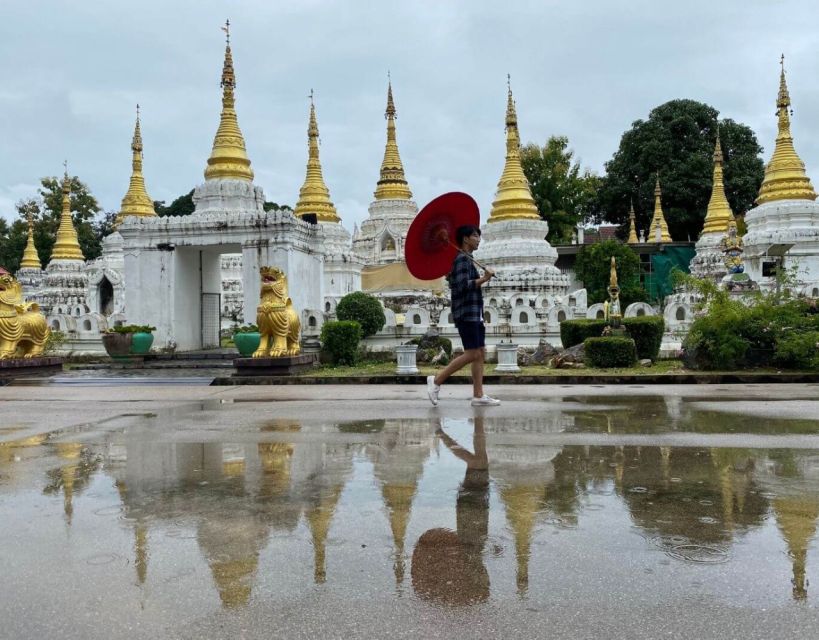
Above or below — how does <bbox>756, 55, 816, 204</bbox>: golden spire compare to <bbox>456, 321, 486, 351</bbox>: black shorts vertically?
above

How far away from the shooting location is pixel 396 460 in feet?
17.5

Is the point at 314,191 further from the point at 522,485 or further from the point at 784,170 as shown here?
the point at 522,485

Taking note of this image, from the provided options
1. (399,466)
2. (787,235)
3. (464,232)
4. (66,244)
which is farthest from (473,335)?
(66,244)

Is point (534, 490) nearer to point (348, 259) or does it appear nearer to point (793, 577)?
point (793, 577)

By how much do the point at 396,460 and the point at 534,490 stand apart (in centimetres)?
129

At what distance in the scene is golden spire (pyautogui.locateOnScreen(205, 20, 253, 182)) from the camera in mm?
22359

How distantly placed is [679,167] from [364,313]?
3786 cm

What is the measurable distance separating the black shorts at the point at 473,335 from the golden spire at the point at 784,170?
2442 centimetres

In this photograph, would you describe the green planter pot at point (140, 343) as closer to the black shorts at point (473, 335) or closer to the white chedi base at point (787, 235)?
the black shorts at point (473, 335)

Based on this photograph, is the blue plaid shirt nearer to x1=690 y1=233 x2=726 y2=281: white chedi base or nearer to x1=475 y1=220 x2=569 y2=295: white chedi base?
x1=475 y1=220 x2=569 y2=295: white chedi base

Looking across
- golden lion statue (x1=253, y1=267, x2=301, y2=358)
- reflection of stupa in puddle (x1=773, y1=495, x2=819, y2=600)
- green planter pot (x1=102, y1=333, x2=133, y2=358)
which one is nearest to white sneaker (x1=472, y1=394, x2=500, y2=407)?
reflection of stupa in puddle (x1=773, y1=495, x2=819, y2=600)

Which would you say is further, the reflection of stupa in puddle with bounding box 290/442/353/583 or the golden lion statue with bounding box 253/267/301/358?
the golden lion statue with bounding box 253/267/301/358

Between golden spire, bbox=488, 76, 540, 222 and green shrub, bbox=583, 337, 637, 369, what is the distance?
16.8 meters

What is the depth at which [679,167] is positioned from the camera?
48875mm
